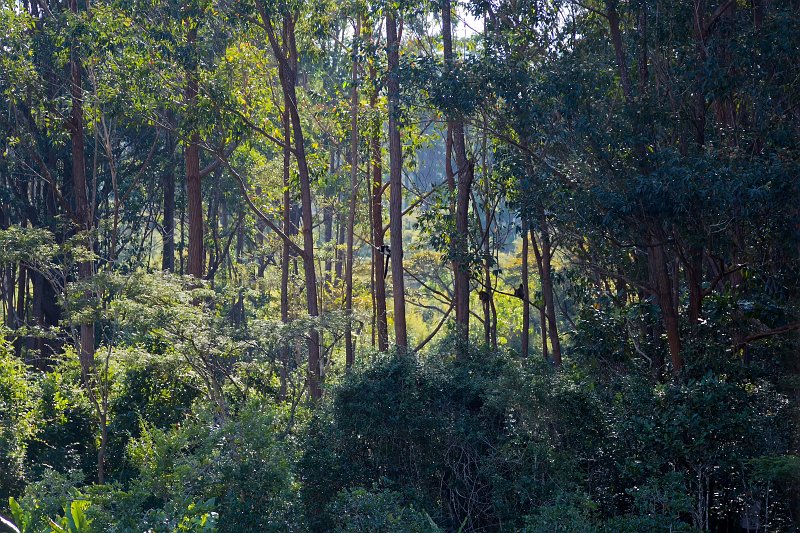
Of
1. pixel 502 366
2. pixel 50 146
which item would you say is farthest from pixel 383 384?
pixel 50 146

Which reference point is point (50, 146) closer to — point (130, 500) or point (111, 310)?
point (111, 310)

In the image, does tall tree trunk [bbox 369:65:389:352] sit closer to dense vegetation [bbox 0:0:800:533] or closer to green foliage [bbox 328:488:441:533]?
dense vegetation [bbox 0:0:800:533]

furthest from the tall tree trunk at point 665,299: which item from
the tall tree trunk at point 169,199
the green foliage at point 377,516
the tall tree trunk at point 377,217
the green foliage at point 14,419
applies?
the tall tree trunk at point 169,199

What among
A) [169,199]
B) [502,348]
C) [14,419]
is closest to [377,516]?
[502,348]

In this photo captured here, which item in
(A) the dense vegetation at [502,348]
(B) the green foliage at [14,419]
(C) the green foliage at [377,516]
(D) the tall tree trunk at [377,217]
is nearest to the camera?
(C) the green foliage at [377,516]

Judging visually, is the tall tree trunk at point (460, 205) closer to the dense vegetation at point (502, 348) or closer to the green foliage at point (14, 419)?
the dense vegetation at point (502, 348)

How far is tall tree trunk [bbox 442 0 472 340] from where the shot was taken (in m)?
15.7

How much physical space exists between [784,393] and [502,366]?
3.51 metres

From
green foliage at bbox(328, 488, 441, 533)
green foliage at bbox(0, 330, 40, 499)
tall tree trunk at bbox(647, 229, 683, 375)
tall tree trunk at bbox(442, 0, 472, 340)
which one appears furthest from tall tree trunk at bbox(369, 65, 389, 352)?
green foliage at bbox(328, 488, 441, 533)

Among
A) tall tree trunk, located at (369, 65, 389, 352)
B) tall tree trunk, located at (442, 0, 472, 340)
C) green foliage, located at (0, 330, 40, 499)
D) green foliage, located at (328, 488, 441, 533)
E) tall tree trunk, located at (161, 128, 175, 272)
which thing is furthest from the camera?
tall tree trunk, located at (161, 128, 175, 272)

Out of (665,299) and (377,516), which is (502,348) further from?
(377,516)

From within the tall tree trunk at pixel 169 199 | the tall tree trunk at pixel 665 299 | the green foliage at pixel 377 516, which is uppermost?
the tall tree trunk at pixel 169 199

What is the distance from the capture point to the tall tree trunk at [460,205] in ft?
51.6

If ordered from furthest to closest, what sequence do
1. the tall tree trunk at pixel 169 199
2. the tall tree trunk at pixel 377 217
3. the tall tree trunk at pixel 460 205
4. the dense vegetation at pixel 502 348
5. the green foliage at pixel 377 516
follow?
the tall tree trunk at pixel 169 199 → the tall tree trunk at pixel 377 217 → the tall tree trunk at pixel 460 205 → the dense vegetation at pixel 502 348 → the green foliage at pixel 377 516
